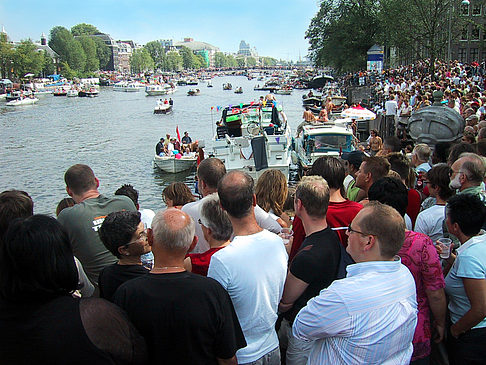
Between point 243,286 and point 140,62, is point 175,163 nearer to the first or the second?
point 243,286

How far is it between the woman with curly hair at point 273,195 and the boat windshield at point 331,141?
39.2 ft

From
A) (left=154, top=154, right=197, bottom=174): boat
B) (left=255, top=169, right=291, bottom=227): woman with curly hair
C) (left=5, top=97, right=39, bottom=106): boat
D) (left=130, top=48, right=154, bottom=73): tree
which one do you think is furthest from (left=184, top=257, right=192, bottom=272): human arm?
(left=130, top=48, right=154, bottom=73): tree

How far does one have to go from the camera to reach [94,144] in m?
34.5

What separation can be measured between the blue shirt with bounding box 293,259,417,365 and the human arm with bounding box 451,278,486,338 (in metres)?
0.75

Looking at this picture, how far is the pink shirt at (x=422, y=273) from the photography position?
2.99 metres

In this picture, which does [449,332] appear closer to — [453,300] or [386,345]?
[453,300]

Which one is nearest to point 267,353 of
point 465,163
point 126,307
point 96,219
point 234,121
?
point 126,307

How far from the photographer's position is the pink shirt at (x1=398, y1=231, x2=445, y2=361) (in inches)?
118

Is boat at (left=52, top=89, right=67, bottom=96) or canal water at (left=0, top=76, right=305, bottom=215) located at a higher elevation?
boat at (left=52, top=89, right=67, bottom=96)

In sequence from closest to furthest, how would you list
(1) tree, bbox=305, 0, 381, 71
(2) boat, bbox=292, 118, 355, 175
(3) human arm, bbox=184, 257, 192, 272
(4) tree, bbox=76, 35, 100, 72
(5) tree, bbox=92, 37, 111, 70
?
→ 1. (3) human arm, bbox=184, 257, 192, 272
2. (2) boat, bbox=292, 118, 355, 175
3. (1) tree, bbox=305, 0, 381, 71
4. (4) tree, bbox=76, 35, 100, 72
5. (5) tree, bbox=92, 37, 111, 70

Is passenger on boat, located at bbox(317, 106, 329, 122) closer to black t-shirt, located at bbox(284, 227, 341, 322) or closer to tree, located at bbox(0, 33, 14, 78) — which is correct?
black t-shirt, located at bbox(284, 227, 341, 322)

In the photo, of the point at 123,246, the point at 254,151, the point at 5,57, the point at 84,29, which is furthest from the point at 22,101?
the point at 84,29

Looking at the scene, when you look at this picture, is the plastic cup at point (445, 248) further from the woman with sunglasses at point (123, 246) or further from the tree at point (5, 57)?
the tree at point (5, 57)

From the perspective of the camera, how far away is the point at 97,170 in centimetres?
2561
